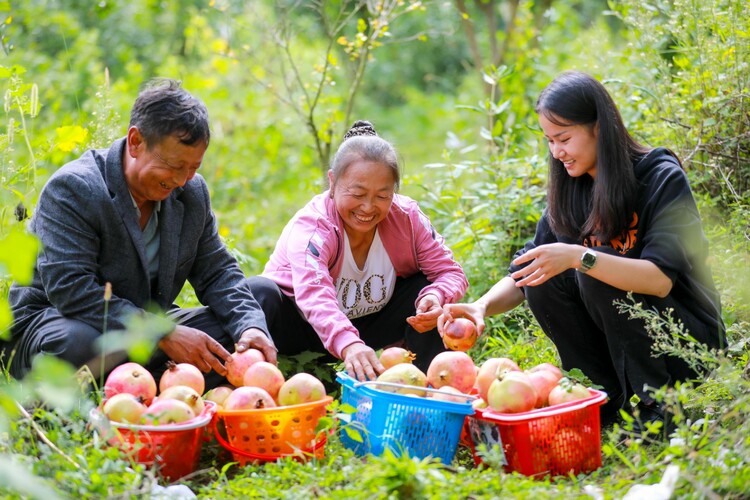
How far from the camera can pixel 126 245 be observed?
3.04 meters

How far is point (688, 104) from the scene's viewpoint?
4117 mm

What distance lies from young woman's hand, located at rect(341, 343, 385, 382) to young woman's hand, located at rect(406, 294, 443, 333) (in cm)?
33

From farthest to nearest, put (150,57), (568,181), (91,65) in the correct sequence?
1. (150,57)
2. (91,65)
3. (568,181)

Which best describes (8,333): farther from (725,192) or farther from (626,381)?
(725,192)

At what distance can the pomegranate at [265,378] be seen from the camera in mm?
2826

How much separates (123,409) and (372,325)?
1297 mm

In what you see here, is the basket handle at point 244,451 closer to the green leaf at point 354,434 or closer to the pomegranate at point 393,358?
the green leaf at point 354,434

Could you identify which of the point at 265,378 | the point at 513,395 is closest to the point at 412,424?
the point at 513,395

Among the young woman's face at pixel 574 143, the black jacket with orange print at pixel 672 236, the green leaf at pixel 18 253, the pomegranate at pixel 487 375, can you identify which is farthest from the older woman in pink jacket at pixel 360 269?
the green leaf at pixel 18 253

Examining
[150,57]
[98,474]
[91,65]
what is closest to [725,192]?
[98,474]

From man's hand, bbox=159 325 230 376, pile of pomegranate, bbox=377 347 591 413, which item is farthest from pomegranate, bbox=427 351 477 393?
man's hand, bbox=159 325 230 376

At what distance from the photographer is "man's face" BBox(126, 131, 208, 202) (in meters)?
2.93

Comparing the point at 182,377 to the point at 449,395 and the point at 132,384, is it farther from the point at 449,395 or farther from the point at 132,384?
the point at 449,395

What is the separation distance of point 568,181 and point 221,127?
6.20 metres
